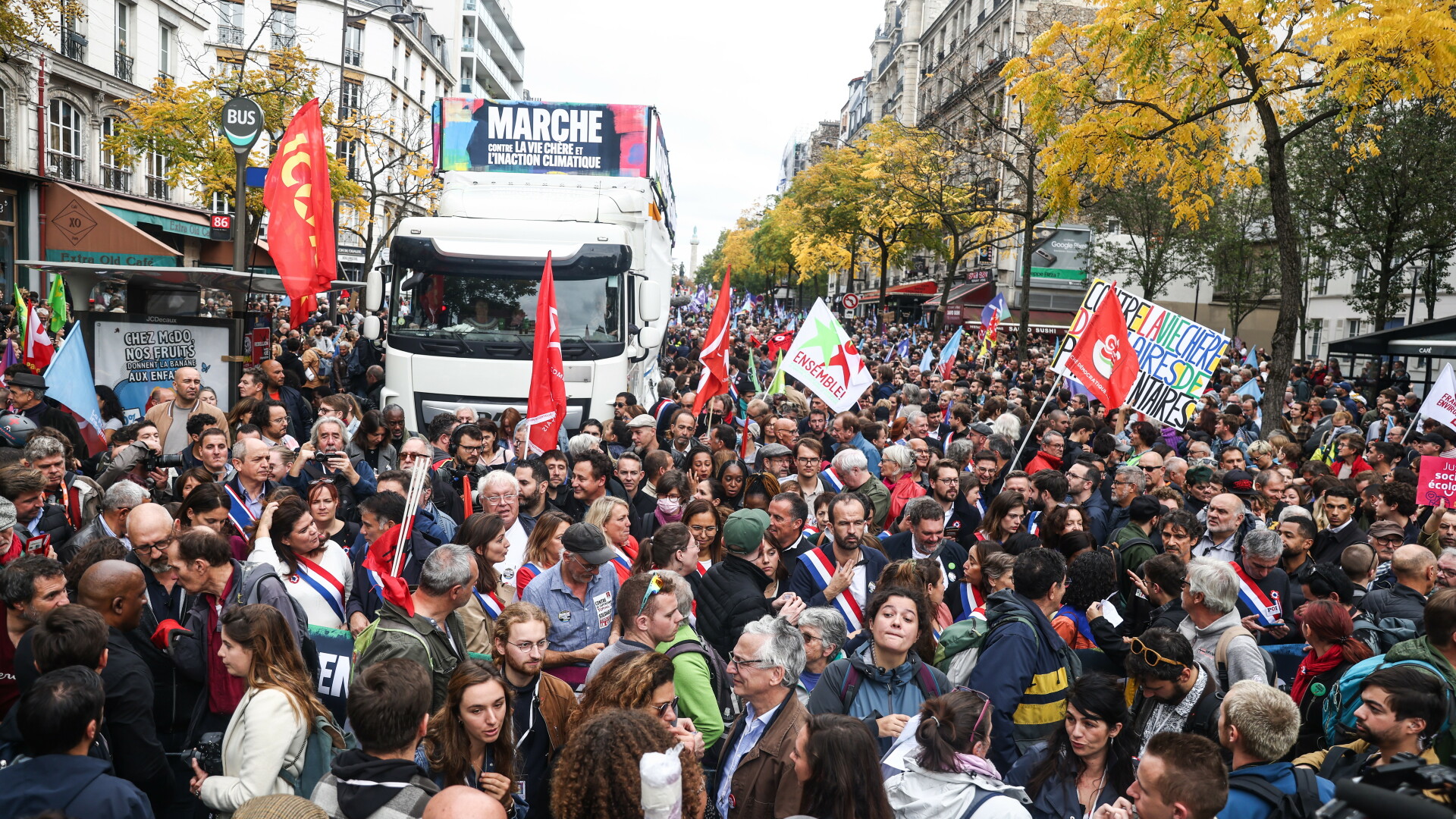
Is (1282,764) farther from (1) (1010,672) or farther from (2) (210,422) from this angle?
(2) (210,422)

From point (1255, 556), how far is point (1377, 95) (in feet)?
28.0

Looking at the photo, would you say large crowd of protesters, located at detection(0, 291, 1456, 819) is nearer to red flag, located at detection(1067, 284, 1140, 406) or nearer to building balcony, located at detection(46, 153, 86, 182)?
red flag, located at detection(1067, 284, 1140, 406)

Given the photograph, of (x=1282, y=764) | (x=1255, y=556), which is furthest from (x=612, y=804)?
(x=1255, y=556)

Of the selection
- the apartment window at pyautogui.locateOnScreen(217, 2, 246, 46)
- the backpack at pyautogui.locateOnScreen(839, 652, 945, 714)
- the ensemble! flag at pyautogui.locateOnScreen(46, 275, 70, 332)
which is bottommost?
the backpack at pyautogui.locateOnScreen(839, 652, 945, 714)

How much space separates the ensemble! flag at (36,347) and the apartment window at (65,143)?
22494 mm

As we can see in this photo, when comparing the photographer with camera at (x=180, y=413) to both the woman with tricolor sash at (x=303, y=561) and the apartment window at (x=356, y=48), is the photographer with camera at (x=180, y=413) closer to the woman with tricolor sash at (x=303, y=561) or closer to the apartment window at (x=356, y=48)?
the woman with tricolor sash at (x=303, y=561)

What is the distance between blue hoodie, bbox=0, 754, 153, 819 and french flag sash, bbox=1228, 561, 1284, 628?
209 inches

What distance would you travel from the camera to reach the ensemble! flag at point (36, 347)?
11867mm

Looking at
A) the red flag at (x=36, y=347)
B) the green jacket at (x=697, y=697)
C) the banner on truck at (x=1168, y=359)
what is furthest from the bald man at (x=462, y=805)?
the red flag at (x=36, y=347)

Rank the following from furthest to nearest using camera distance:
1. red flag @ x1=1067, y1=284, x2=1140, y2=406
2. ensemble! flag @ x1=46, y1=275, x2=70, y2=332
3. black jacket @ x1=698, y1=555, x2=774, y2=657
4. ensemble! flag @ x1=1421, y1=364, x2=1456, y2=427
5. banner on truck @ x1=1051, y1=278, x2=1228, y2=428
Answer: ensemble! flag @ x1=46, y1=275, x2=70, y2=332
banner on truck @ x1=1051, y1=278, x2=1228, y2=428
red flag @ x1=1067, y1=284, x2=1140, y2=406
ensemble! flag @ x1=1421, y1=364, x2=1456, y2=427
black jacket @ x1=698, y1=555, x2=774, y2=657

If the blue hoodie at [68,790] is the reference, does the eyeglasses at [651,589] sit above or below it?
above

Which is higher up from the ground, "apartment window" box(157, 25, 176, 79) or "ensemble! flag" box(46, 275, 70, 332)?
"apartment window" box(157, 25, 176, 79)

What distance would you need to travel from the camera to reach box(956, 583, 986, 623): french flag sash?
594 centimetres

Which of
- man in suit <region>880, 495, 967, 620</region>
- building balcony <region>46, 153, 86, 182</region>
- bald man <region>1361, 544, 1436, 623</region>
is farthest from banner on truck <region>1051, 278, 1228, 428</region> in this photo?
building balcony <region>46, 153, 86, 182</region>
